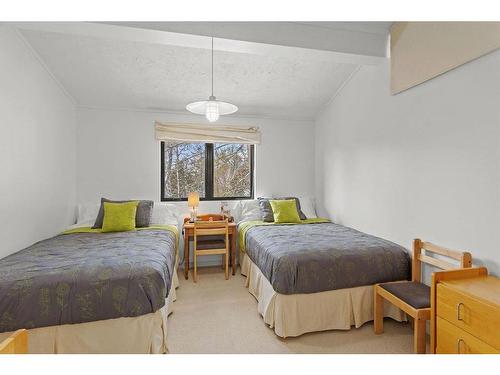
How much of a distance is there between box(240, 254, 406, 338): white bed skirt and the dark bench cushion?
0.64 ft

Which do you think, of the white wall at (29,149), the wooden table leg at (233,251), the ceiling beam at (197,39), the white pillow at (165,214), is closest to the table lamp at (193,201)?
the white pillow at (165,214)

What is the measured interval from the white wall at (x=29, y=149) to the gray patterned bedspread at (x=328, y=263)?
2.08 metres

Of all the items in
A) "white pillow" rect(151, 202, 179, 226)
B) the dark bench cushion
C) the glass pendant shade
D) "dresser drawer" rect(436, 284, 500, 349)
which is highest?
the glass pendant shade

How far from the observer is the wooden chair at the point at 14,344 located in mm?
783

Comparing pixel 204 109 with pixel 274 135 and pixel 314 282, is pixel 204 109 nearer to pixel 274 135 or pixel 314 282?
pixel 314 282

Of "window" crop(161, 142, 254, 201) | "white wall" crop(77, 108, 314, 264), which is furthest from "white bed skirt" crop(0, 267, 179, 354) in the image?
"window" crop(161, 142, 254, 201)

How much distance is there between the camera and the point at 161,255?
6.86 feet

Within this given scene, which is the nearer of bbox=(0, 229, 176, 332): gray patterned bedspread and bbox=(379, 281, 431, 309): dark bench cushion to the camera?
bbox=(0, 229, 176, 332): gray patterned bedspread

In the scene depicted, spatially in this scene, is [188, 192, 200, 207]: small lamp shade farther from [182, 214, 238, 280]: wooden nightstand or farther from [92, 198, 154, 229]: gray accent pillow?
[92, 198, 154, 229]: gray accent pillow

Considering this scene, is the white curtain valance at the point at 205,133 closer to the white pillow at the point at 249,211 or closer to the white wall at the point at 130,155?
the white wall at the point at 130,155

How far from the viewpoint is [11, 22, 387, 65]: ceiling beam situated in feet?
6.31

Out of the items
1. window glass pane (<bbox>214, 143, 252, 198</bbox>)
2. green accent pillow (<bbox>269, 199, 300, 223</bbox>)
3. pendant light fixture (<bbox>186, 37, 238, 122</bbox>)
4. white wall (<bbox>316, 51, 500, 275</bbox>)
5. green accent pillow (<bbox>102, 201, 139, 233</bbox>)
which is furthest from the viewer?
window glass pane (<bbox>214, 143, 252, 198</bbox>)

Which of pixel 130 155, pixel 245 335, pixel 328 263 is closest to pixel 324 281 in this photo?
pixel 328 263

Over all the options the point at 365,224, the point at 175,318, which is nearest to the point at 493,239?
the point at 365,224
